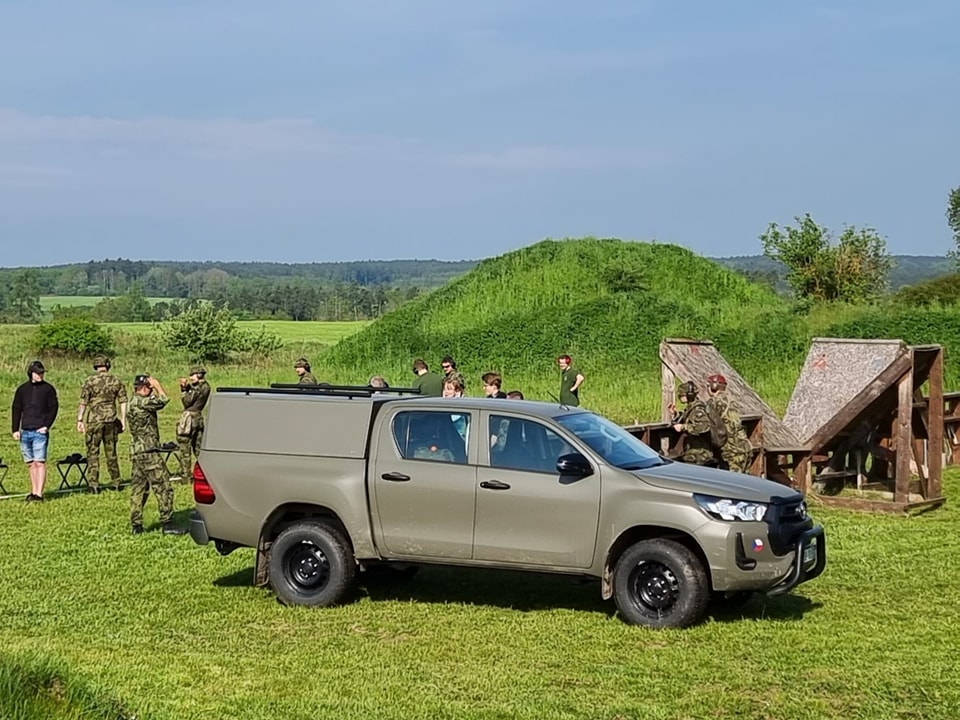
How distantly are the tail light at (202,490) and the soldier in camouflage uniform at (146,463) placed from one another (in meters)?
3.55

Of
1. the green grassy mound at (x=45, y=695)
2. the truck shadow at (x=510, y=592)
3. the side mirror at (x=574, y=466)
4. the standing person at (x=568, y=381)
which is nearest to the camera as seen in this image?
the green grassy mound at (x=45, y=695)

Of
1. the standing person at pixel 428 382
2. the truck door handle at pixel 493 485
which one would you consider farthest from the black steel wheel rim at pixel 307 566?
the standing person at pixel 428 382

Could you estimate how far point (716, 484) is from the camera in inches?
412

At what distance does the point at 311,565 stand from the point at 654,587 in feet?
9.74

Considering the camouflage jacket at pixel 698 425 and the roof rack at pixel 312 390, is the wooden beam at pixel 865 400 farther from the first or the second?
the roof rack at pixel 312 390

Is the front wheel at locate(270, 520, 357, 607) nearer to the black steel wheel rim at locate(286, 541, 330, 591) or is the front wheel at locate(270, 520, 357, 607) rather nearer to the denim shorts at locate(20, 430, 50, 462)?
the black steel wheel rim at locate(286, 541, 330, 591)

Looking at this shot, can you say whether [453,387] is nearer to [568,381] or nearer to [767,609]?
[568,381]

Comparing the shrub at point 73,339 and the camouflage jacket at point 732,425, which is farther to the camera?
the shrub at point 73,339

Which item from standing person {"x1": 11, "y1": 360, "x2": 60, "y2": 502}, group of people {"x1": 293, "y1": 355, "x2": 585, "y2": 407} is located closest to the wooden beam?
group of people {"x1": 293, "y1": 355, "x2": 585, "y2": 407}

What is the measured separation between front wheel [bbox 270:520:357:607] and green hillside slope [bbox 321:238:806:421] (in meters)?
20.0

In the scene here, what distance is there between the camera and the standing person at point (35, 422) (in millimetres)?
17641

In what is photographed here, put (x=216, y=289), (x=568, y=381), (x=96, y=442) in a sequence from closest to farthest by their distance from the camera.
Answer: (x=96, y=442)
(x=568, y=381)
(x=216, y=289)

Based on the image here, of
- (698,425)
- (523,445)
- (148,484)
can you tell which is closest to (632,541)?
(523,445)

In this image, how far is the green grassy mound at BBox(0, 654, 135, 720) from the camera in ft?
21.4
